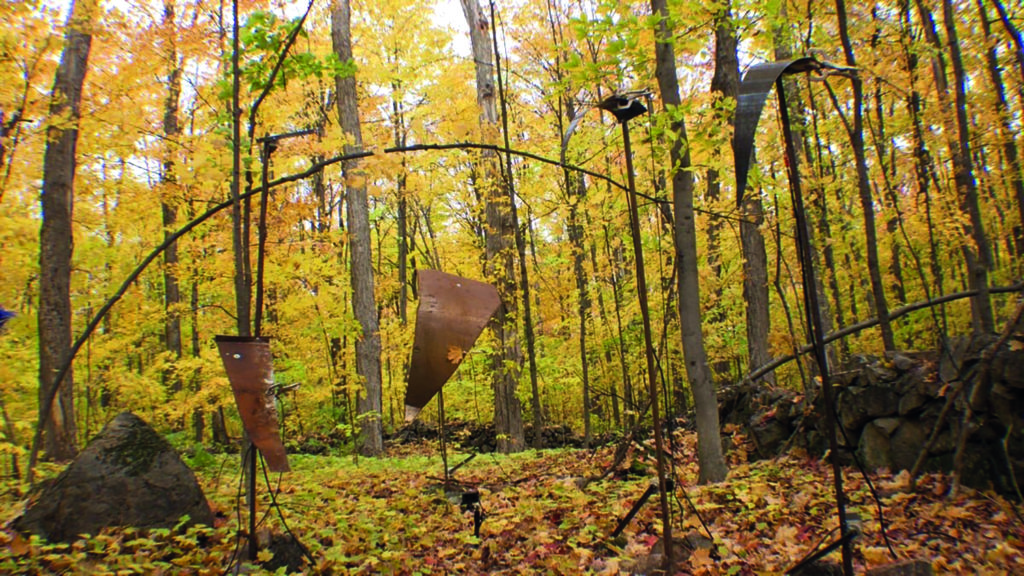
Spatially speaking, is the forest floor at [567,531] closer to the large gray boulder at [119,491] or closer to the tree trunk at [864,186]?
the large gray boulder at [119,491]

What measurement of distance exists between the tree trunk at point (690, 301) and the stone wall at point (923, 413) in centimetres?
78

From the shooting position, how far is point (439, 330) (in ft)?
9.09

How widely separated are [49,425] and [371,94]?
A: 1014cm

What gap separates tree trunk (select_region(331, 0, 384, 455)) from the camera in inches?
356

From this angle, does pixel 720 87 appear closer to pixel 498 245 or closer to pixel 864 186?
pixel 864 186

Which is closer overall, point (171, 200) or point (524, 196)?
point (171, 200)

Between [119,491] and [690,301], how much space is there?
4.25m

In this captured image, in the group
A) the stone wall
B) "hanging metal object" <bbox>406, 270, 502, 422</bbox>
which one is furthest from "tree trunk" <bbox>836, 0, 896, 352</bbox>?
"hanging metal object" <bbox>406, 270, 502, 422</bbox>

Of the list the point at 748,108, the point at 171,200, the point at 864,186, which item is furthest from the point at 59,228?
the point at 864,186

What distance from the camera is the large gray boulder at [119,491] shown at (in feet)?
10.0

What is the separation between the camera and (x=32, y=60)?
5.82 m

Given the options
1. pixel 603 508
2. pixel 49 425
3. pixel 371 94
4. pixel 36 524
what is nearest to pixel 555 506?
pixel 603 508

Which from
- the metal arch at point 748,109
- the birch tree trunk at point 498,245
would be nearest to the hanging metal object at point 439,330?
the metal arch at point 748,109

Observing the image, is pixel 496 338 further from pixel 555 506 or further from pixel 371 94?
pixel 371 94
